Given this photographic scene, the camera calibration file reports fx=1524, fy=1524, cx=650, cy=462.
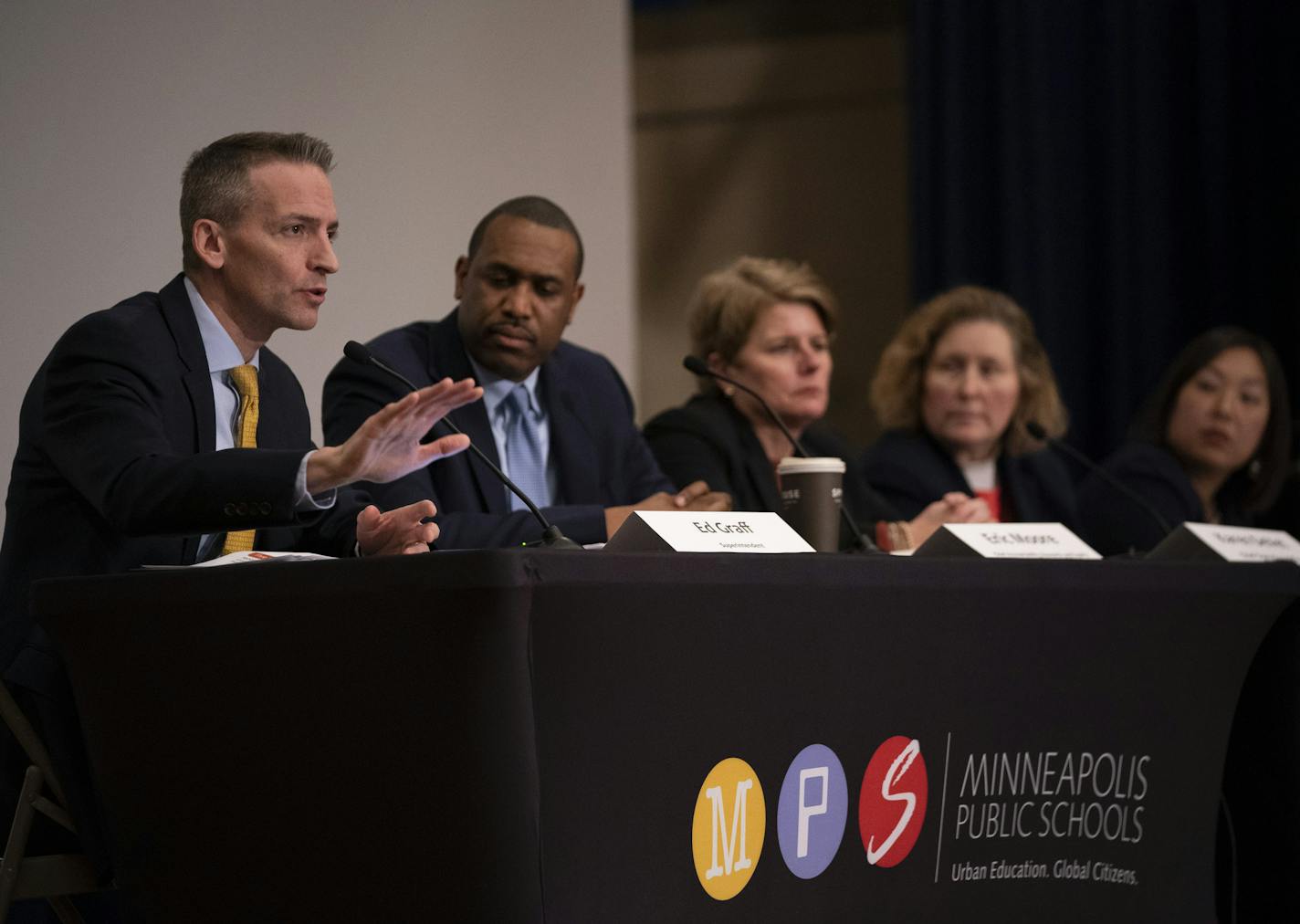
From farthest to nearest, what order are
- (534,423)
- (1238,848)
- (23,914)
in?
1. (534,423)
2. (1238,848)
3. (23,914)

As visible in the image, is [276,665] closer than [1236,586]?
Yes

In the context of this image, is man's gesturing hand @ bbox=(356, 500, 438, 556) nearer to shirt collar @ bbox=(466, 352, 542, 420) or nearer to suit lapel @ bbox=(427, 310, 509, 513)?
suit lapel @ bbox=(427, 310, 509, 513)

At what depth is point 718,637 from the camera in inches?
59.7

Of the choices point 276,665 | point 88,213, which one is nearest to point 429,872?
point 276,665

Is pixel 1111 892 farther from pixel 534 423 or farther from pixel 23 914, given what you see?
pixel 23 914

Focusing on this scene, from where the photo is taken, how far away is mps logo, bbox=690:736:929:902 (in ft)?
5.00

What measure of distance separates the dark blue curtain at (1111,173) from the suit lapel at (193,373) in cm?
342

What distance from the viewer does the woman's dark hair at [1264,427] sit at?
344cm

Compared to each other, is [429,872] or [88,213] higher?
[88,213]

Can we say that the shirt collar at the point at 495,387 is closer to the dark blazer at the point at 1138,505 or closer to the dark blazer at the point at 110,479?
the dark blazer at the point at 110,479

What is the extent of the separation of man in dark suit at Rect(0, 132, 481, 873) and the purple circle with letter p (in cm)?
49

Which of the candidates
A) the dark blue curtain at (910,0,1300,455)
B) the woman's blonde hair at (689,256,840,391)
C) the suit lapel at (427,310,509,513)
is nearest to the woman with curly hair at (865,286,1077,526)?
the woman's blonde hair at (689,256,840,391)

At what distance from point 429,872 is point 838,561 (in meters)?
0.53

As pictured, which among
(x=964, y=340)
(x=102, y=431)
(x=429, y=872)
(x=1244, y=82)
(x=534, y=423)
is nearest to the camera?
(x=429, y=872)
